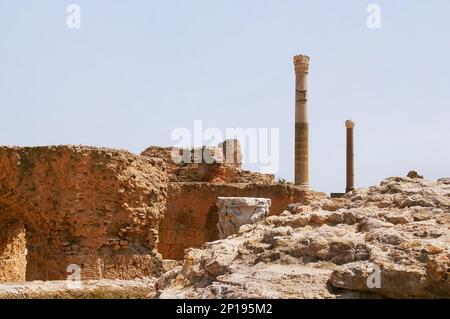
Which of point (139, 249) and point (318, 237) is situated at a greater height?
point (318, 237)

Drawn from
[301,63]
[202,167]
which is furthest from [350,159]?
[202,167]

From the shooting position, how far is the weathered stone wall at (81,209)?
9.94m

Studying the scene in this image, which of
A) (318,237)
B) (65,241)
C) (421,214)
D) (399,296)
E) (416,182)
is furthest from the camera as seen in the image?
(65,241)

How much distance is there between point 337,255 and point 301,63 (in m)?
19.6

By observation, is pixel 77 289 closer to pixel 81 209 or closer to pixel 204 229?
pixel 81 209

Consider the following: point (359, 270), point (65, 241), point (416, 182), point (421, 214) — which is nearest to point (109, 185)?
point (65, 241)

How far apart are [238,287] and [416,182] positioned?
2619 millimetres

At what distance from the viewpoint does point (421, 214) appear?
467 cm

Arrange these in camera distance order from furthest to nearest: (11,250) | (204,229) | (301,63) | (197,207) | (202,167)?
→ (202,167) < (301,63) < (197,207) < (204,229) < (11,250)

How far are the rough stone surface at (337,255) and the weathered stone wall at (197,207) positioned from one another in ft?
44.0

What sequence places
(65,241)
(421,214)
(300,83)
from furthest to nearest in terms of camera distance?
(300,83) < (65,241) < (421,214)

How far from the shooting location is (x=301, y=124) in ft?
76.5

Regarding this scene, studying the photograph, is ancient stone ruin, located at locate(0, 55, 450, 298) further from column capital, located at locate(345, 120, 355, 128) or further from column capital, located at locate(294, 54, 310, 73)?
column capital, located at locate(345, 120, 355, 128)
